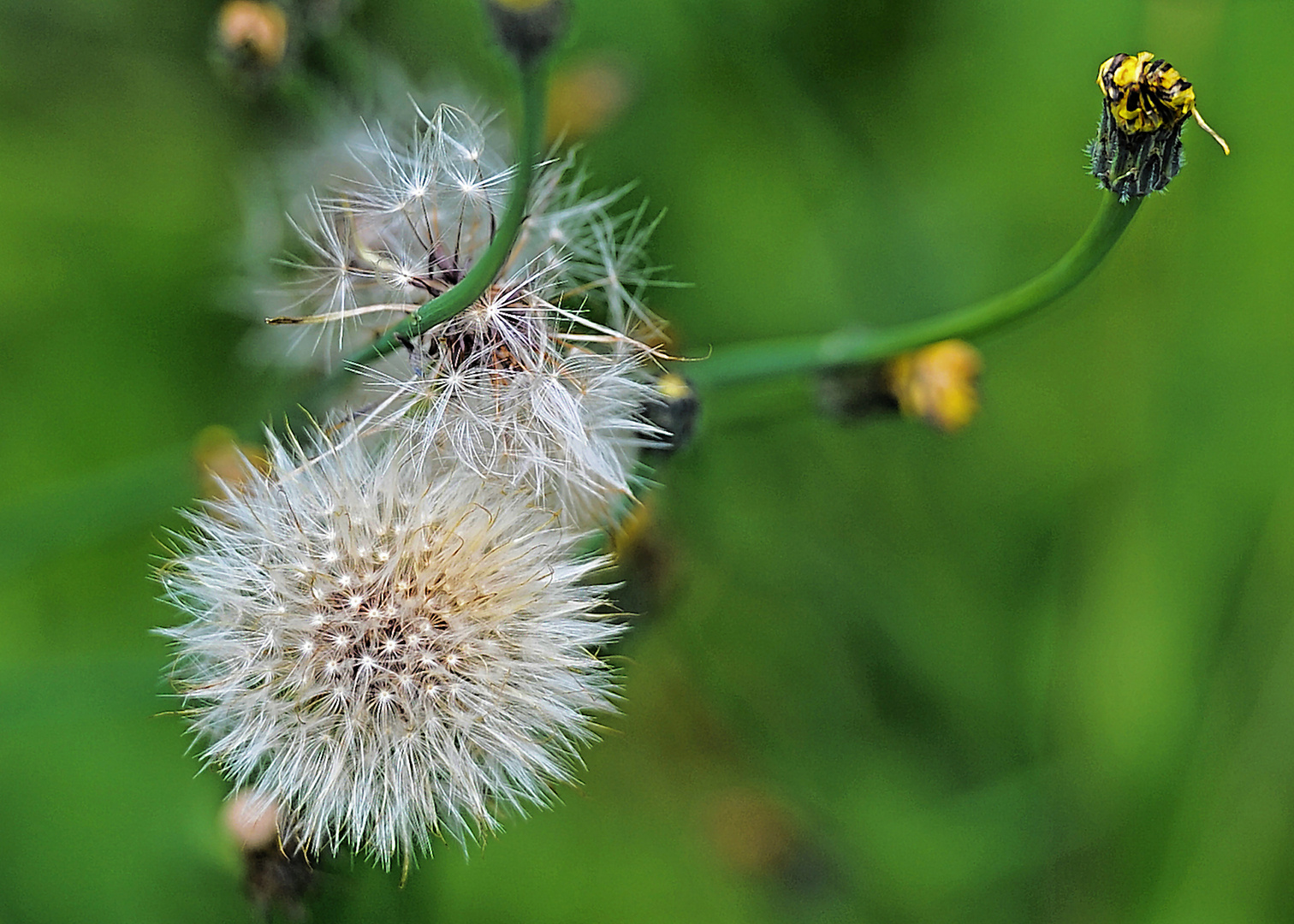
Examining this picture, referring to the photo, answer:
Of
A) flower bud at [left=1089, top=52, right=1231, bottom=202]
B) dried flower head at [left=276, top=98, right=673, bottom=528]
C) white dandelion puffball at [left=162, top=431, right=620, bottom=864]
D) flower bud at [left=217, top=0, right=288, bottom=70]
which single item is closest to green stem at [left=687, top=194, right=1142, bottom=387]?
flower bud at [left=1089, top=52, right=1231, bottom=202]

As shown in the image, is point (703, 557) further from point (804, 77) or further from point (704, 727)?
point (804, 77)

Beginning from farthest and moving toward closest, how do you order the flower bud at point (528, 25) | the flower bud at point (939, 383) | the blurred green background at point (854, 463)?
the blurred green background at point (854, 463)
the flower bud at point (939, 383)
the flower bud at point (528, 25)

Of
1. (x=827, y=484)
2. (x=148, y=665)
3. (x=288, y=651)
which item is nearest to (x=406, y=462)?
(x=288, y=651)

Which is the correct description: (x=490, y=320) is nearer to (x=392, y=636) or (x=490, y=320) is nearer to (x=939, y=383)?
(x=392, y=636)

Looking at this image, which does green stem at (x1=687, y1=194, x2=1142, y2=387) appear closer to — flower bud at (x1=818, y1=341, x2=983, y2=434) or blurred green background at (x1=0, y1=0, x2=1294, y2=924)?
flower bud at (x1=818, y1=341, x2=983, y2=434)

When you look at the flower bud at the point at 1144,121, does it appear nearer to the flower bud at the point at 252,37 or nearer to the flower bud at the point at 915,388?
the flower bud at the point at 915,388

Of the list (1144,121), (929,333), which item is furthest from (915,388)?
(1144,121)

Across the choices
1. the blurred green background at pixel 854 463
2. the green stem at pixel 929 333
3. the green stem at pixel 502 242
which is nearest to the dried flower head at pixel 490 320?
the green stem at pixel 502 242
